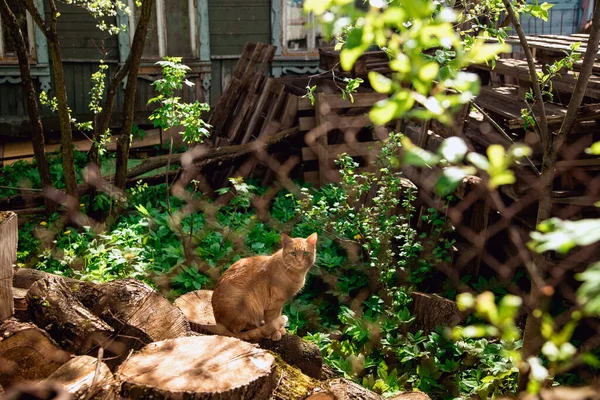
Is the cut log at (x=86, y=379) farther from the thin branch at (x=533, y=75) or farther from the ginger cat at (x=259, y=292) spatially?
the thin branch at (x=533, y=75)

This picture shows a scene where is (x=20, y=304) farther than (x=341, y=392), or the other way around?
(x=20, y=304)

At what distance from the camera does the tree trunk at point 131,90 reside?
6848mm

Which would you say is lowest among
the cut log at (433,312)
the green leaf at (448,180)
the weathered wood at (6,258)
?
the cut log at (433,312)

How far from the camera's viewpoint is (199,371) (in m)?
2.93

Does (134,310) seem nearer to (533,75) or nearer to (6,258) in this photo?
(6,258)

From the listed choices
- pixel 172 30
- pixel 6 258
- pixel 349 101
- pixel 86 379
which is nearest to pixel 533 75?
pixel 86 379

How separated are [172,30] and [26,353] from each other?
33.1 feet

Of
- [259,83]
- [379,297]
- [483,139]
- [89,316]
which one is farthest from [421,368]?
[259,83]

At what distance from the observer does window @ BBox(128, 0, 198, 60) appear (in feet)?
39.5

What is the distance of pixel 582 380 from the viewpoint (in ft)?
14.8

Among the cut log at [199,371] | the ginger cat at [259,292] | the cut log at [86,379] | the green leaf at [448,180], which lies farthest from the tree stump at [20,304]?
the green leaf at [448,180]

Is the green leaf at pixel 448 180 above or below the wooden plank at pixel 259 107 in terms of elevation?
above

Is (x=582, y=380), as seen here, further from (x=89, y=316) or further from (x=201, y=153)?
(x=201, y=153)

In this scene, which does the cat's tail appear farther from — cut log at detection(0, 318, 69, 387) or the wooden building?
the wooden building
